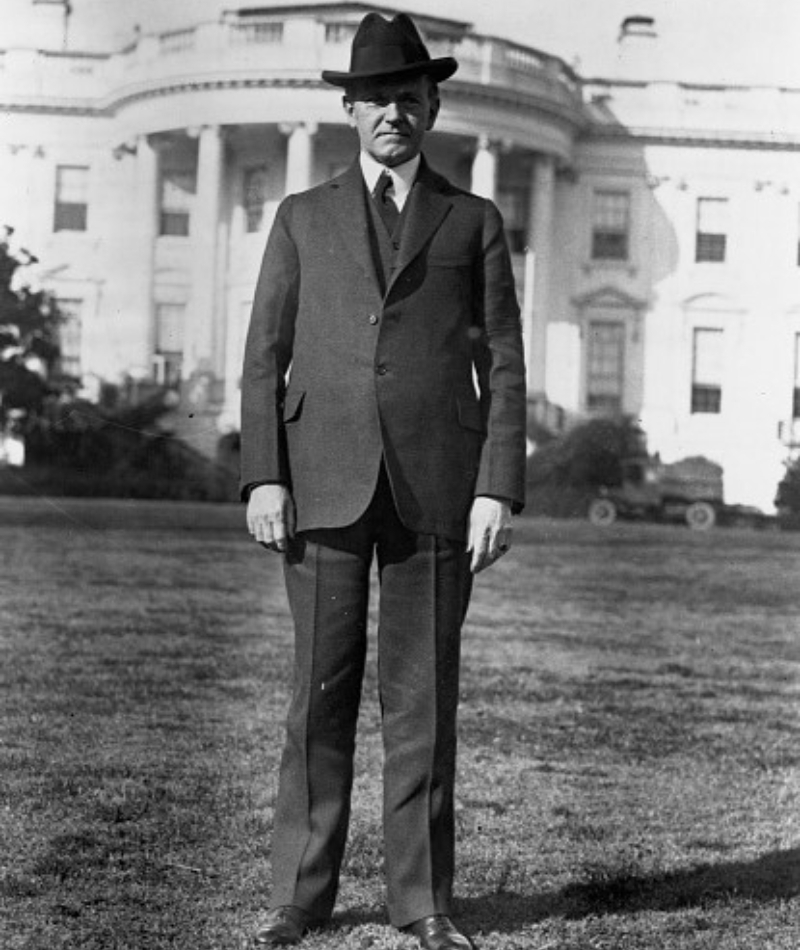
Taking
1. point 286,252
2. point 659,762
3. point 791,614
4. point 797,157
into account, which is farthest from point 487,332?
point 797,157

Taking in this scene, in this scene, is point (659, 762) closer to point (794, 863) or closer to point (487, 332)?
point (794, 863)

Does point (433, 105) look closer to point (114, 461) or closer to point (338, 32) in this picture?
point (114, 461)

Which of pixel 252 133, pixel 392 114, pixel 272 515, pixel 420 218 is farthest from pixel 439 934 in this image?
pixel 252 133

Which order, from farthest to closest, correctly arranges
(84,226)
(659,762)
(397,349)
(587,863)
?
(84,226) → (659,762) → (587,863) → (397,349)

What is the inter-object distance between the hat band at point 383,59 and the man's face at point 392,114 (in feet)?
0.11

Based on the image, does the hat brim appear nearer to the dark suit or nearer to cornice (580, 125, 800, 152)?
the dark suit

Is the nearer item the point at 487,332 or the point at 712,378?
the point at 487,332

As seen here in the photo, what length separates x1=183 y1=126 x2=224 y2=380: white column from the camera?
25922mm

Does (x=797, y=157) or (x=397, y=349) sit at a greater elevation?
(x=797, y=157)

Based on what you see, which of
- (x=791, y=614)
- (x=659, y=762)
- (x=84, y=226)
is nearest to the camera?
(x=659, y=762)

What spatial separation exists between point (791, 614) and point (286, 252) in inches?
375

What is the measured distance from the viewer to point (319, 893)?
4062 millimetres

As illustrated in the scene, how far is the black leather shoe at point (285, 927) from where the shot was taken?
156 inches

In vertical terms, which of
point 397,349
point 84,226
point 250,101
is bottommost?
point 397,349
